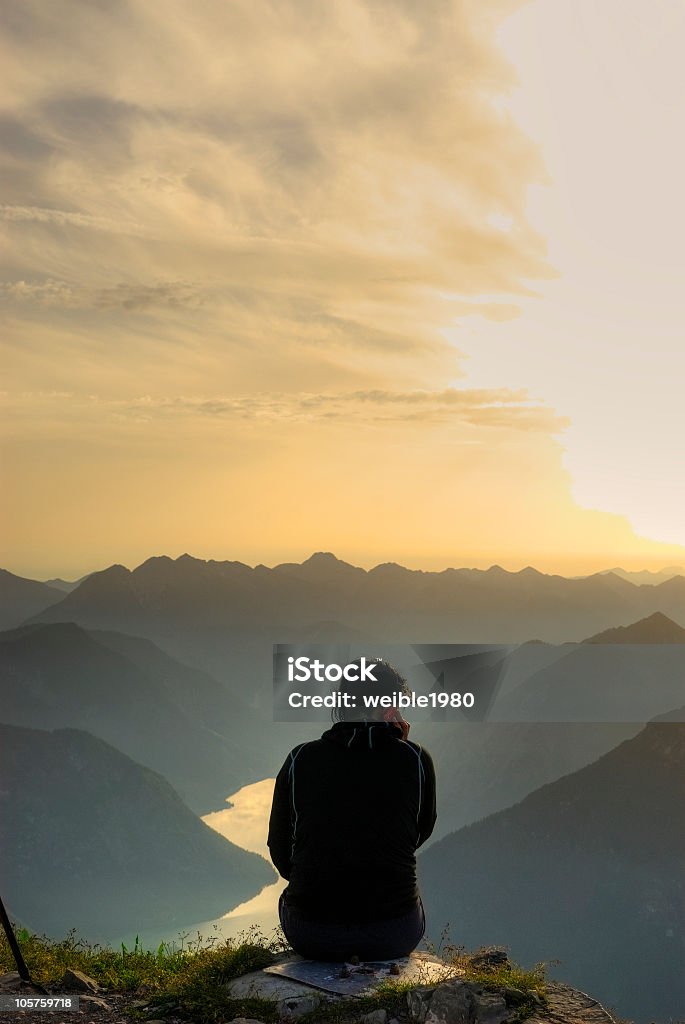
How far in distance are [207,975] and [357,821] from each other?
1842 mm

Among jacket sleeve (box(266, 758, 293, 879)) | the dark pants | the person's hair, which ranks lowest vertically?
the dark pants

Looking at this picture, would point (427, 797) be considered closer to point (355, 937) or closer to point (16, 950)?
point (355, 937)

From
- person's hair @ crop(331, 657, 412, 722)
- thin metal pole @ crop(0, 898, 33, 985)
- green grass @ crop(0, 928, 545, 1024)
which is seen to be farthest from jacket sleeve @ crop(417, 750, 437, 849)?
thin metal pole @ crop(0, 898, 33, 985)

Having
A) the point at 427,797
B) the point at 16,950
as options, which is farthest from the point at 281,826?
the point at 16,950

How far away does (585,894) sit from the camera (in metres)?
A: 175

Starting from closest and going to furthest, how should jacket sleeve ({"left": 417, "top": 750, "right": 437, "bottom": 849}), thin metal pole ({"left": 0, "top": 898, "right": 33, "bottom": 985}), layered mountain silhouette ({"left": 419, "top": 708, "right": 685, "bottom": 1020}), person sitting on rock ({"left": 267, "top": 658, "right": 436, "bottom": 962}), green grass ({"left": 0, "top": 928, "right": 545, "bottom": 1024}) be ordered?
green grass ({"left": 0, "top": 928, "right": 545, "bottom": 1024}) < person sitting on rock ({"left": 267, "top": 658, "right": 436, "bottom": 962}) < jacket sleeve ({"left": 417, "top": 750, "right": 437, "bottom": 849}) < thin metal pole ({"left": 0, "top": 898, "right": 33, "bottom": 985}) < layered mountain silhouette ({"left": 419, "top": 708, "right": 685, "bottom": 1020})

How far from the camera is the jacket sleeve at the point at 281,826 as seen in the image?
6.82 meters

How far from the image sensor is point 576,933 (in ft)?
525

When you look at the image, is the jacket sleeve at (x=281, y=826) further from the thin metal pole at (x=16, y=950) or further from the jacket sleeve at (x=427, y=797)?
the thin metal pole at (x=16, y=950)

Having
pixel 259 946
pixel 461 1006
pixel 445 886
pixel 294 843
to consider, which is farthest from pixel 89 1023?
pixel 445 886

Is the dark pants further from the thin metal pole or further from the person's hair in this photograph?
the thin metal pole

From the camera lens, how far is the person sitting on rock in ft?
21.9

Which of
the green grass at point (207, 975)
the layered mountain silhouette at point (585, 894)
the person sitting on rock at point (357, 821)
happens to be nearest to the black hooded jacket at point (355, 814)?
the person sitting on rock at point (357, 821)

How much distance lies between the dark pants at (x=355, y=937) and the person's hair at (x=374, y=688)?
140cm
